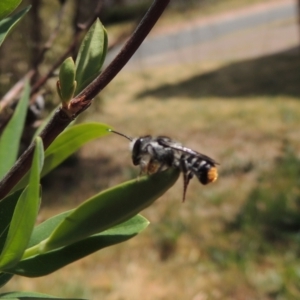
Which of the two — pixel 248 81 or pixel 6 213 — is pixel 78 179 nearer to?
pixel 248 81

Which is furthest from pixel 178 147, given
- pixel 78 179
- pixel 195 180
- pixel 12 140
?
pixel 78 179

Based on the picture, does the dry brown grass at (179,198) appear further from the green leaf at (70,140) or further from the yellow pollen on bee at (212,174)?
the green leaf at (70,140)

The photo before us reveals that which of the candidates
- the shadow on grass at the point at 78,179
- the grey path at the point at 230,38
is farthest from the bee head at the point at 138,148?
the grey path at the point at 230,38

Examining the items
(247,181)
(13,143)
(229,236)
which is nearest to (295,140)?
(247,181)

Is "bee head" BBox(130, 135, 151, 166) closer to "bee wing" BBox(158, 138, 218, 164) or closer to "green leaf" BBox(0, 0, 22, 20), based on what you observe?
"bee wing" BBox(158, 138, 218, 164)

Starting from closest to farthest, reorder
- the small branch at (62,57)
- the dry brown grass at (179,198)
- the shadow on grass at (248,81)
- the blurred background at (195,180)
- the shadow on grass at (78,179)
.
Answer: the small branch at (62,57)
the blurred background at (195,180)
the dry brown grass at (179,198)
the shadow on grass at (78,179)
the shadow on grass at (248,81)

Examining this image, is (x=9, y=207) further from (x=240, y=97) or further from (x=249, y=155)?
(x=240, y=97)
